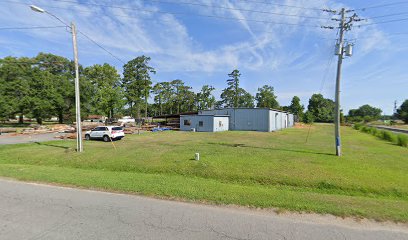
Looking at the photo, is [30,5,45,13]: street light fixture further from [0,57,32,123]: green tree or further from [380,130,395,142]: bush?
[0,57,32,123]: green tree

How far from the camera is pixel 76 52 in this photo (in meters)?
13.9

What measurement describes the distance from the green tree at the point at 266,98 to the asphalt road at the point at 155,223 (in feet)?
279

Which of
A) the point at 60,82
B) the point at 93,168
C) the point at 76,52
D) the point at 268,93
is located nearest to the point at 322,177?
the point at 93,168

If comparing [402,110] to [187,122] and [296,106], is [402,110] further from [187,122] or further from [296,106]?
[187,122]

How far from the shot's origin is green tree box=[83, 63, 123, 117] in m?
47.8

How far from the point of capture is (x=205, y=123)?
33.3 metres

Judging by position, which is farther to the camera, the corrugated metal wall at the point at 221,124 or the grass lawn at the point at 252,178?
the corrugated metal wall at the point at 221,124

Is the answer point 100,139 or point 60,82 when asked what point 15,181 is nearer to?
point 100,139

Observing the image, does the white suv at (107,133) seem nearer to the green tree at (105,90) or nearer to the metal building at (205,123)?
the metal building at (205,123)

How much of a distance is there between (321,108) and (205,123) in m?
89.5

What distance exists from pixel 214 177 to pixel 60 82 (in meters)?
50.7

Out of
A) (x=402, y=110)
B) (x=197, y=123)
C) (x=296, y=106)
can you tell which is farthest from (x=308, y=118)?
(x=402, y=110)

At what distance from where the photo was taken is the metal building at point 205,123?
32750 mm

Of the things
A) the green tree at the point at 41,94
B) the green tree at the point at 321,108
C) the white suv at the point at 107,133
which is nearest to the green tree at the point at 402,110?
the green tree at the point at 321,108
